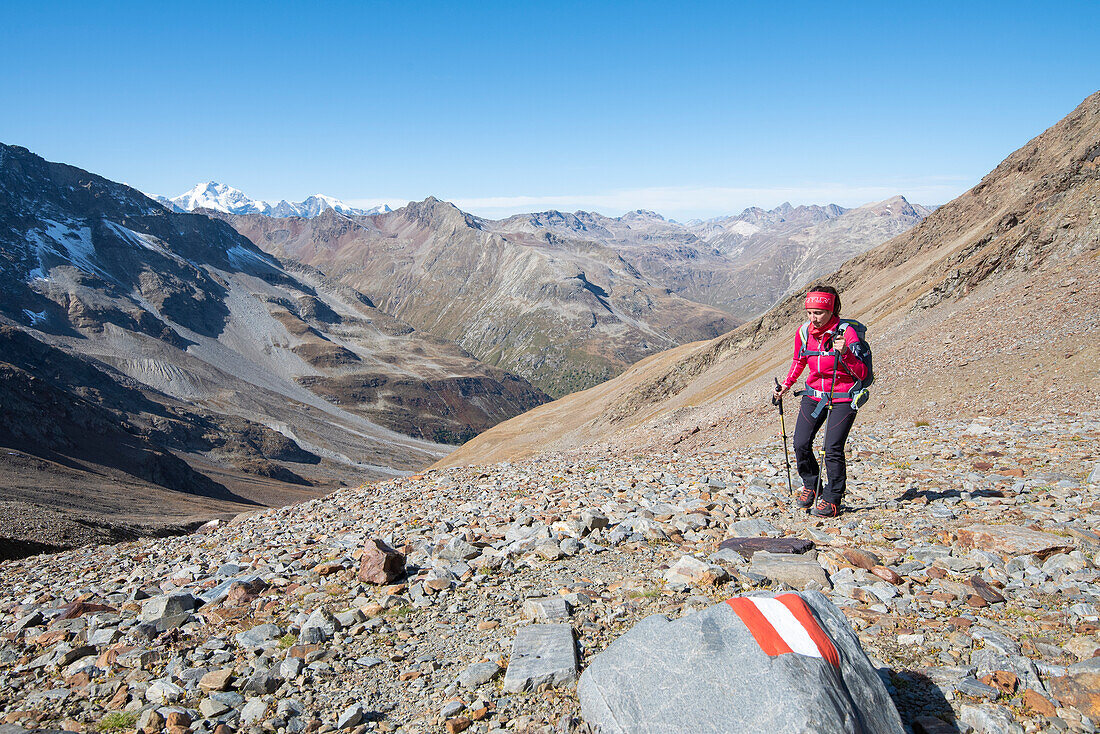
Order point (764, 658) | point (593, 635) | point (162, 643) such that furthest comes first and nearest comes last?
point (162, 643) → point (593, 635) → point (764, 658)

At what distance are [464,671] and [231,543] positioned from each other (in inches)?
440

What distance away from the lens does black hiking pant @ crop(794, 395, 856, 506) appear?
10438 millimetres

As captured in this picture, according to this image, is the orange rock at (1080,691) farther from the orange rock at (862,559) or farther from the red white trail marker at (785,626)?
the orange rock at (862,559)

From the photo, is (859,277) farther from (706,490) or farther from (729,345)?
(706,490)

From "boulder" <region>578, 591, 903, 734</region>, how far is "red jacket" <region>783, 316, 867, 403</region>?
20.5 ft

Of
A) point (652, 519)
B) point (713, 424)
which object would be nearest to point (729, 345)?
point (713, 424)

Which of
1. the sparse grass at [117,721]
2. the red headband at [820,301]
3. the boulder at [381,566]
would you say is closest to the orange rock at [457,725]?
the sparse grass at [117,721]

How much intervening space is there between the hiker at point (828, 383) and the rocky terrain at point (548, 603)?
686 millimetres

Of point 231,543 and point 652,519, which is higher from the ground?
point 652,519

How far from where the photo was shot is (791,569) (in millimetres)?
7969

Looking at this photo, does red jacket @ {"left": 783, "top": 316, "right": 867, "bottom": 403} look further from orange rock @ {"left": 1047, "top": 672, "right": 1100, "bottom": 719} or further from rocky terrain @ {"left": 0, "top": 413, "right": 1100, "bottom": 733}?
orange rock @ {"left": 1047, "top": 672, "right": 1100, "bottom": 719}

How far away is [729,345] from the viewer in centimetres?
6456

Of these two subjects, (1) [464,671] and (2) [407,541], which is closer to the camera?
(1) [464,671]

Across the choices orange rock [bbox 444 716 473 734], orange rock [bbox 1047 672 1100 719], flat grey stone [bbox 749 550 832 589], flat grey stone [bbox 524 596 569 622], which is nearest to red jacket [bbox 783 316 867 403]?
flat grey stone [bbox 749 550 832 589]
